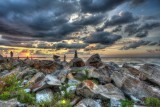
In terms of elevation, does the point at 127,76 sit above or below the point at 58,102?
above

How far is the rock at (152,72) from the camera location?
17609 mm

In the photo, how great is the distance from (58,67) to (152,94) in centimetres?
1413

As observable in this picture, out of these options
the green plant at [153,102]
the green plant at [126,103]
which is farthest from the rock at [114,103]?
the green plant at [153,102]

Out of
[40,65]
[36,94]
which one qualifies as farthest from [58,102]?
[40,65]

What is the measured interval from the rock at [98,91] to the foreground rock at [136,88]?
668 mm

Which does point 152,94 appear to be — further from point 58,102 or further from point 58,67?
point 58,67

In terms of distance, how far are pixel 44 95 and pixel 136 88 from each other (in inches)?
251

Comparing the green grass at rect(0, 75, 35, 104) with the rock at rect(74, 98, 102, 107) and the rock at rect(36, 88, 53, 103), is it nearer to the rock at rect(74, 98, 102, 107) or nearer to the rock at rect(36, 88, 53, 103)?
the rock at rect(36, 88, 53, 103)

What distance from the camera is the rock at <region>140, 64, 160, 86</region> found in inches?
693

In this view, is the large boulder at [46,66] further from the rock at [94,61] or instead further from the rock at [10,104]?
the rock at [10,104]

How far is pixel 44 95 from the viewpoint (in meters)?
15.6

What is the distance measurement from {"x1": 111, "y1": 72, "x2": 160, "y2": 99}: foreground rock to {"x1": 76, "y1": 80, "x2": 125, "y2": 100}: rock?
0.67 m

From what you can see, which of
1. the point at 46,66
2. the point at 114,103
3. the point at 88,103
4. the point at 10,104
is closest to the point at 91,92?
the point at 88,103

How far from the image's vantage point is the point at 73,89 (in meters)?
16.4
